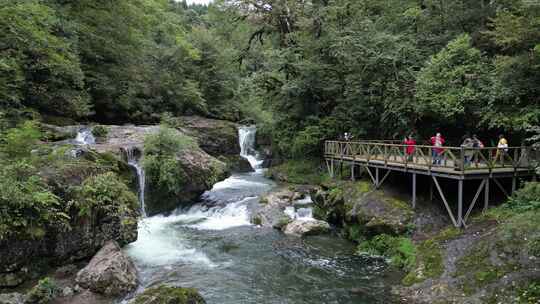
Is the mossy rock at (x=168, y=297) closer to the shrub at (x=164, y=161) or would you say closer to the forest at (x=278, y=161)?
the forest at (x=278, y=161)

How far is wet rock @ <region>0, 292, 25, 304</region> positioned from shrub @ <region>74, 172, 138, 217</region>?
2.49m

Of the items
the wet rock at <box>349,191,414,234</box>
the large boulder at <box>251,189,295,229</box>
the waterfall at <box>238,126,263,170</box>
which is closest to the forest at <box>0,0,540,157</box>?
the waterfall at <box>238,126,263,170</box>

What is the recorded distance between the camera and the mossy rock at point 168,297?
792cm

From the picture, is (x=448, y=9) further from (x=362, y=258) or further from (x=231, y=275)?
(x=231, y=275)

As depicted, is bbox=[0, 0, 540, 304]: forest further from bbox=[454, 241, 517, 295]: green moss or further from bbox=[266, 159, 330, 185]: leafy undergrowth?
bbox=[266, 159, 330, 185]: leafy undergrowth

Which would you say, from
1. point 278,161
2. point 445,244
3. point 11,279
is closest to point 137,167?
point 11,279

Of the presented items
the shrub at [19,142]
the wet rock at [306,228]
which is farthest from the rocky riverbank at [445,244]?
the shrub at [19,142]

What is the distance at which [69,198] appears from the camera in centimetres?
1016

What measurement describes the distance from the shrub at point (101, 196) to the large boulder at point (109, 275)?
1.24 m

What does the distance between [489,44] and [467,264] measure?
43.4 feet

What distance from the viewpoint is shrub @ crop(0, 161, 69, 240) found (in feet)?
27.6

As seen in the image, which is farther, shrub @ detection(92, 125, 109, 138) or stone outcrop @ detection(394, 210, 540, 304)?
shrub @ detection(92, 125, 109, 138)

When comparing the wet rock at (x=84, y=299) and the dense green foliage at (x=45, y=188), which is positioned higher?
the dense green foliage at (x=45, y=188)

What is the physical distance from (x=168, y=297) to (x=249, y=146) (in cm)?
2625
